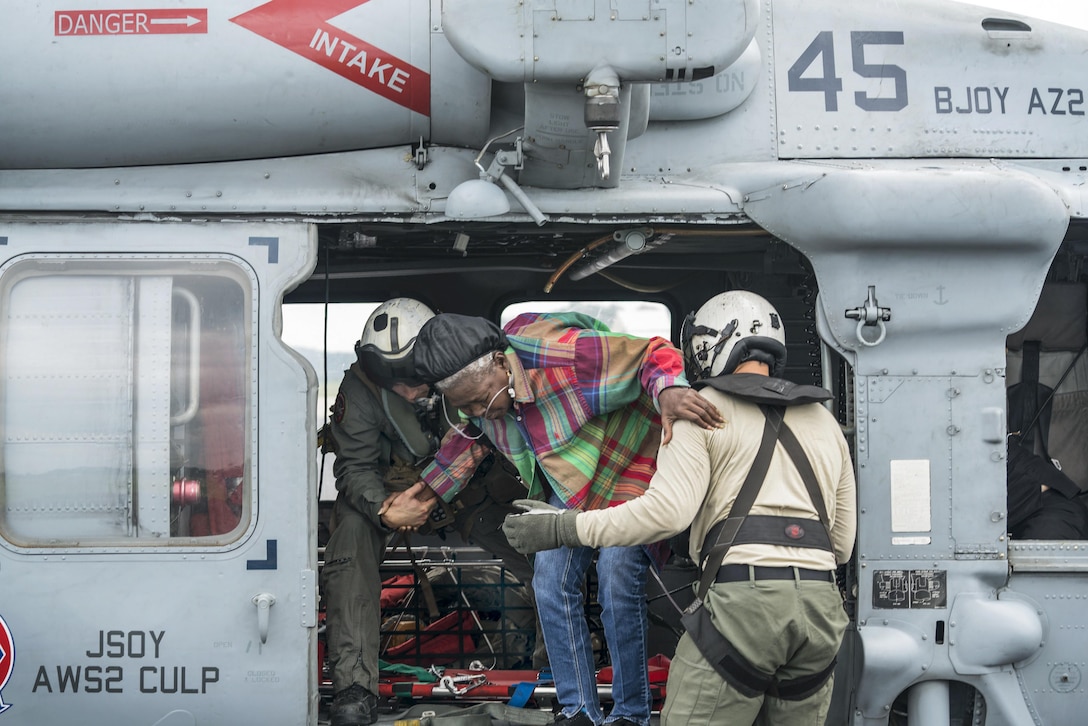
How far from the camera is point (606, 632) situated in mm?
4137

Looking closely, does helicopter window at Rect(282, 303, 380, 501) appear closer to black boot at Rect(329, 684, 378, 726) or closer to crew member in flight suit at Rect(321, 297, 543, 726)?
crew member in flight suit at Rect(321, 297, 543, 726)

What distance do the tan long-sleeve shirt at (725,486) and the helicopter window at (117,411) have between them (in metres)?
1.43

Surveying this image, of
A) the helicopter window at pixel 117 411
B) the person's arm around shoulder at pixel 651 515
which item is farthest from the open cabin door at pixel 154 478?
the person's arm around shoulder at pixel 651 515

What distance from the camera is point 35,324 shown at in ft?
13.3

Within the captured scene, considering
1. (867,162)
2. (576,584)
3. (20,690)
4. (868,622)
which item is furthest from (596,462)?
(20,690)

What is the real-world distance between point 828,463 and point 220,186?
2433 mm

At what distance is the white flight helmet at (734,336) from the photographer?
380cm

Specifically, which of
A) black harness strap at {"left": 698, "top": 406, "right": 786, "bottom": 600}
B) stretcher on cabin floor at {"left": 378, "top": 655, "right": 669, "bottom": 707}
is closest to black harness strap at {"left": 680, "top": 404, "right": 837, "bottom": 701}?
black harness strap at {"left": 698, "top": 406, "right": 786, "bottom": 600}

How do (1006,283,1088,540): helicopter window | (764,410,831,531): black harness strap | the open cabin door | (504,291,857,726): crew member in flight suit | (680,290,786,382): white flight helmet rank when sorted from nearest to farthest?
(504,291,857,726): crew member in flight suit
(764,410,831,531): black harness strap
(680,290,786,382): white flight helmet
the open cabin door
(1006,283,1088,540): helicopter window

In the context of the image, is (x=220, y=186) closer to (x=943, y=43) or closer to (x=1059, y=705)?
(x=943, y=43)

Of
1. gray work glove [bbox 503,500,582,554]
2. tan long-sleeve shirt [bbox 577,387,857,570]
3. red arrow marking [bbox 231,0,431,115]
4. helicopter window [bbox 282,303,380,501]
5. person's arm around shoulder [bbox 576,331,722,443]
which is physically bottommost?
gray work glove [bbox 503,500,582,554]

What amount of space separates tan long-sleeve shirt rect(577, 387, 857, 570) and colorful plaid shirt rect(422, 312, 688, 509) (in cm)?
44

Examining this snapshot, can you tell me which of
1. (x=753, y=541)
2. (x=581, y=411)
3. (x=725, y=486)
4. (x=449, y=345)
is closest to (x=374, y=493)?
(x=449, y=345)

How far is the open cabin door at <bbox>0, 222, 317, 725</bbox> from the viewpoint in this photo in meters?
3.96
